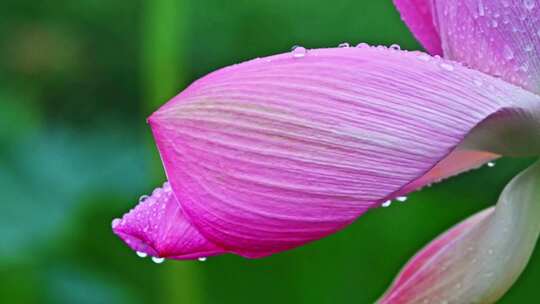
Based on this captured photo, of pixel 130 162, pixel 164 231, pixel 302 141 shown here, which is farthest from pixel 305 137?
pixel 130 162

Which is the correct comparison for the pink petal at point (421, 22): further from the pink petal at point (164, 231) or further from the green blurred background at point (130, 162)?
the green blurred background at point (130, 162)

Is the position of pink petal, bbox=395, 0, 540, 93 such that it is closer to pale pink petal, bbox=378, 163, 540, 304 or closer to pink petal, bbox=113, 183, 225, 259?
pale pink petal, bbox=378, 163, 540, 304

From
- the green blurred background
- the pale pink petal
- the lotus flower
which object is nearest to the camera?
the lotus flower

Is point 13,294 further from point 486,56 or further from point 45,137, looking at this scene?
point 486,56

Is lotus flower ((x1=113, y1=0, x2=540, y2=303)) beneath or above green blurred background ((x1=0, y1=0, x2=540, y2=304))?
above

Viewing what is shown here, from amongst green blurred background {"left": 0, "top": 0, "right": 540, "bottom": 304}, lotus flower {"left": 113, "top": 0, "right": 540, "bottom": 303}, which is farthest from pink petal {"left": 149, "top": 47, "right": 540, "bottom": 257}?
green blurred background {"left": 0, "top": 0, "right": 540, "bottom": 304}

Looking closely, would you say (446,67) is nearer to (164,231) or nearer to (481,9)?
(481,9)

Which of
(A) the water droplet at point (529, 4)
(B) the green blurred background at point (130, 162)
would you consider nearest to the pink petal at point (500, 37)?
(A) the water droplet at point (529, 4)
